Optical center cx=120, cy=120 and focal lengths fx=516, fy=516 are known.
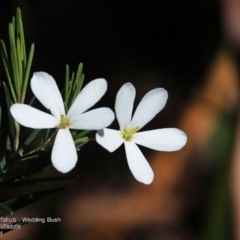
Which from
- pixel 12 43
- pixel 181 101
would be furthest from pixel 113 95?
pixel 12 43

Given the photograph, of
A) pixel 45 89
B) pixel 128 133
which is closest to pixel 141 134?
pixel 128 133

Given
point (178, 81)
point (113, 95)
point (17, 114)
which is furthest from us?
point (178, 81)

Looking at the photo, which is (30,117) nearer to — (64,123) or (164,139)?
(64,123)

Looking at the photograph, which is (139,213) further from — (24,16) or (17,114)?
(17,114)

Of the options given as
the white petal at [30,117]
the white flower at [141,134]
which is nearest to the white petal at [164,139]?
the white flower at [141,134]

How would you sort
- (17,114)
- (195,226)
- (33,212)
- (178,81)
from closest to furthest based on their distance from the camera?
(17,114) → (33,212) → (195,226) → (178,81)

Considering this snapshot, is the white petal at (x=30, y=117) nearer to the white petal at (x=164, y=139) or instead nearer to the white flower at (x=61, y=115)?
the white flower at (x=61, y=115)

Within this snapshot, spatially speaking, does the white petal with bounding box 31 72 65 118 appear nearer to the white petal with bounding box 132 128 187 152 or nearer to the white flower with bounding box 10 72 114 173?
the white flower with bounding box 10 72 114 173

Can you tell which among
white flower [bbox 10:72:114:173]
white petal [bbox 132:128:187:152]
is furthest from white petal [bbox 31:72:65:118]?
white petal [bbox 132:128:187:152]

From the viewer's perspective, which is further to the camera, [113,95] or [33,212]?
[113,95]
